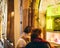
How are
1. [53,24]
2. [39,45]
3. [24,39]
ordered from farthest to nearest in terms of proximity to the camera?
[24,39] < [53,24] < [39,45]

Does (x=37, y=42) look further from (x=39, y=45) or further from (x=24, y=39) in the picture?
(x=24, y=39)

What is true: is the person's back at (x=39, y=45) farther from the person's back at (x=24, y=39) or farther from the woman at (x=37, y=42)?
the person's back at (x=24, y=39)

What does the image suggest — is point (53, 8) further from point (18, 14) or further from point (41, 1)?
point (18, 14)

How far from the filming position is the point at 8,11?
8.59 meters

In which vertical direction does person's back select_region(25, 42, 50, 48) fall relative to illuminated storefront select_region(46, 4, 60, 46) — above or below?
below

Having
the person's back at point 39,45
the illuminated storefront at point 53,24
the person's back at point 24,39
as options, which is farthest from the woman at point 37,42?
the person's back at point 24,39

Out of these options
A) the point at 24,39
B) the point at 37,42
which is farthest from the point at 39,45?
the point at 24,39

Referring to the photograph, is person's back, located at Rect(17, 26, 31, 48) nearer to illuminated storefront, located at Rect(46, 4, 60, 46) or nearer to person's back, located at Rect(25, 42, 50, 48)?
illuminated storefront, located at Rect(46, 4, 60, 46)

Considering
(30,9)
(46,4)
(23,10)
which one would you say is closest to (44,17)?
(46,4)

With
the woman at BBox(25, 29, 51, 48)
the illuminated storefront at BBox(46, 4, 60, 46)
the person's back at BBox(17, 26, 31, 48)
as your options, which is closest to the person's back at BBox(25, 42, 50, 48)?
the woman at BBox(25, 29, 51, 48)

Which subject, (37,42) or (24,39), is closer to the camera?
(37,42)

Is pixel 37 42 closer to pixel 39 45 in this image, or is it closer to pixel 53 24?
pixel 39 45

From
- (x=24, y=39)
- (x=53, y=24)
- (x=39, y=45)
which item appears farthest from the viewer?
(x=24, y=39)

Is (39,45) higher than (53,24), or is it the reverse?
(53,24)
